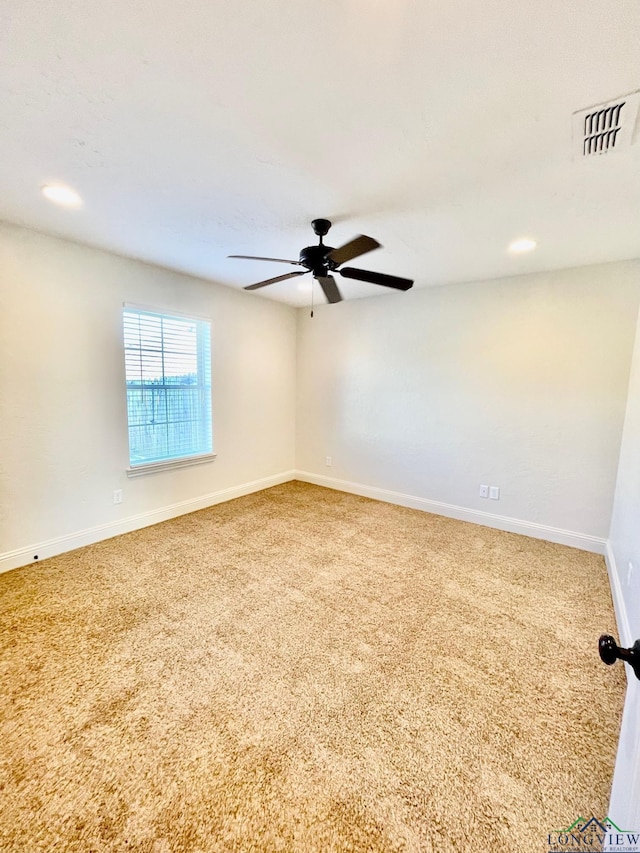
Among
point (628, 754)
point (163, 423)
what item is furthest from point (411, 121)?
point (163, 423)

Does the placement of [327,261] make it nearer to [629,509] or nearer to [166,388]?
[166,388]

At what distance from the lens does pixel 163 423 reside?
350 centimetres

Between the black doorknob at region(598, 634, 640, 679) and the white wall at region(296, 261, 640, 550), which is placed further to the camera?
the white wall at region(296, 261, 640, 550)

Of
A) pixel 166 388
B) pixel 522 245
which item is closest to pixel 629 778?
pixel 522 245

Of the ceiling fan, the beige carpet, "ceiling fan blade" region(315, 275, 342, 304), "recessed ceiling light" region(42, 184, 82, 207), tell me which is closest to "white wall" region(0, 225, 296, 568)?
the beige carpet

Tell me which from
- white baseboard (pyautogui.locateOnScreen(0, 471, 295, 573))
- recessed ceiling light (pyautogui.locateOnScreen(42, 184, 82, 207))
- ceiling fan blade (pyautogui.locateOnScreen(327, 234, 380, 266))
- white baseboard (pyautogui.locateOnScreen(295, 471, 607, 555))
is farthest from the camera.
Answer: white baseboard (pyautogui.locateOnScreen(295, 471, 607, 555))

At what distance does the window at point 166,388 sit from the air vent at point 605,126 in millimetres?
3200

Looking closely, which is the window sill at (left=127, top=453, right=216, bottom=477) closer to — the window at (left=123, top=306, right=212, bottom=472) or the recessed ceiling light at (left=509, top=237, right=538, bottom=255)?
the window at (left=123, top=306, right=212, bottom=472)

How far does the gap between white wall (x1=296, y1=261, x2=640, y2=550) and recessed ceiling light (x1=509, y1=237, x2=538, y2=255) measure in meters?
0.64

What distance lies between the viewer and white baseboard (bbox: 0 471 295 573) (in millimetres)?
2602

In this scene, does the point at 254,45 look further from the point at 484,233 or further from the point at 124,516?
the point at 124,516

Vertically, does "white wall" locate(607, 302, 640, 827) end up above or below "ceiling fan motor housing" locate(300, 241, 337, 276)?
below

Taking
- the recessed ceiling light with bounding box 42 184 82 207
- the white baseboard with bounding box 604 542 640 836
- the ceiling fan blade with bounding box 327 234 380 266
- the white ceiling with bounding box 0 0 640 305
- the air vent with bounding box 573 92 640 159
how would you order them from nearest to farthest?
1. the white baseboard with bounding box 604 542 640 836
2. the white ceiling with bounding box 0 0 640 305
3. the air vent with bounding box 573 92 640 159
4. the ceiling fan blade with bounding box 327 234 380 266
5. the recessed ceiling light with bounding box 42 184 82 207

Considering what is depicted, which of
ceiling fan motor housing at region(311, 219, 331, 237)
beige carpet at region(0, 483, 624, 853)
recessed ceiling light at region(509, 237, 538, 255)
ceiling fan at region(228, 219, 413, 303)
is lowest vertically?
beige carpet at region(0, 483, 624, 853)
